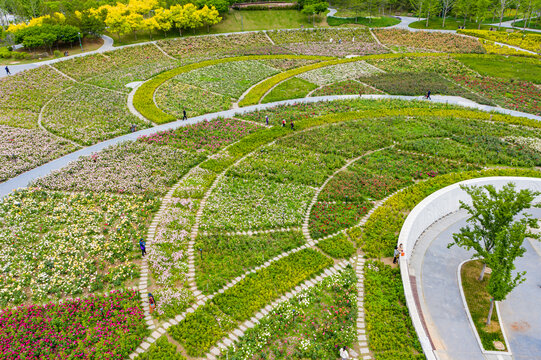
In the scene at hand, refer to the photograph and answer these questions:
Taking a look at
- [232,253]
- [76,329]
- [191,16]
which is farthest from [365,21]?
[76,329]

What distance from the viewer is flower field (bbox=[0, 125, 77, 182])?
29.0m

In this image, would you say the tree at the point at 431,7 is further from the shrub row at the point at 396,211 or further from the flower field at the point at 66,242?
the flower field at the point at 66,242

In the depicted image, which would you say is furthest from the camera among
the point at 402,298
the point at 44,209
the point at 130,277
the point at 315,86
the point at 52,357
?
the point at 315,86

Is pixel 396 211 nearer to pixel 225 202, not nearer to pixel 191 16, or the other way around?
pixel 225 202

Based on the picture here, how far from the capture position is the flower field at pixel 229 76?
156ft

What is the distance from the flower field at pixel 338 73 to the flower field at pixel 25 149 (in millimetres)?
32617

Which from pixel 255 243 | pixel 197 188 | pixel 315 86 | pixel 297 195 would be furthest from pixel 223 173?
pixel 315 86

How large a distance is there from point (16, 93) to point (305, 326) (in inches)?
1791

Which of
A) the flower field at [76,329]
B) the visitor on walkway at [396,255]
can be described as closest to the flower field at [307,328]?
the visitor on walkway at [396,255]

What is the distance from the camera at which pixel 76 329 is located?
1627cm

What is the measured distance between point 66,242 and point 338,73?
1703 inches

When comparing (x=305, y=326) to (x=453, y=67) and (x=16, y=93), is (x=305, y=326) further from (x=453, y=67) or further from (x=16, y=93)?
(x=453, y=67)

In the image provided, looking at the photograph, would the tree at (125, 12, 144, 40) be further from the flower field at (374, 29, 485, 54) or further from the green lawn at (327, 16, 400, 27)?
the flower field at (374, 29, 485, 54)

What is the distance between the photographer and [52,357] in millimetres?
15172
